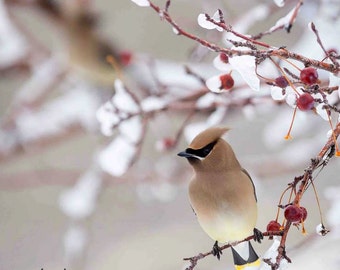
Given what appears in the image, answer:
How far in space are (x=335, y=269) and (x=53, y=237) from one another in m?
1.70

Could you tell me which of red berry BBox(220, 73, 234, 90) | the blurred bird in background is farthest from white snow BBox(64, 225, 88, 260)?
red berry BBox(220, 73, 234, 90)

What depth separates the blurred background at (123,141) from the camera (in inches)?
32.3

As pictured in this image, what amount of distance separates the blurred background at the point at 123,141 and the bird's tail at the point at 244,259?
221 mm

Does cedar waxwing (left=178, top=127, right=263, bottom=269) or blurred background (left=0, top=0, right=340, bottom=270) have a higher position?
blurred background (left=0, top=0, right=340, bottom=270)

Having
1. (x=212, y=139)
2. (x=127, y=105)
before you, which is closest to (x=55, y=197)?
(x=127, y=105)

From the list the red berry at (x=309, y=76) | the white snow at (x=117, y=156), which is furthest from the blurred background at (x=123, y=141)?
the red berry at (x=309, y=76)

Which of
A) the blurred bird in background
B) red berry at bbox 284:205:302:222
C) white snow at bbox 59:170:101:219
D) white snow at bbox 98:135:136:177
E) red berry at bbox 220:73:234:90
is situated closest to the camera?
red berry at bbox 284:205:302:222

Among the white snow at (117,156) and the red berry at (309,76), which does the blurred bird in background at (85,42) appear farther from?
the red berry at (309,76)

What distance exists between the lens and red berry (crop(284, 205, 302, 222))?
381 millimetres

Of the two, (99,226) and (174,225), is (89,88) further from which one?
(99,226)

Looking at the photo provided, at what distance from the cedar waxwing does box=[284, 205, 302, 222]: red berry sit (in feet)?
0.13

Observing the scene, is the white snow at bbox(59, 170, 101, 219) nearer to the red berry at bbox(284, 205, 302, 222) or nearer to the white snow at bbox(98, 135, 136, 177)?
the white snow at bbox(98, 135, 136, 177)

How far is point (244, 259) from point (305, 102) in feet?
0.40

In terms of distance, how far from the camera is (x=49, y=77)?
1.60 meters
